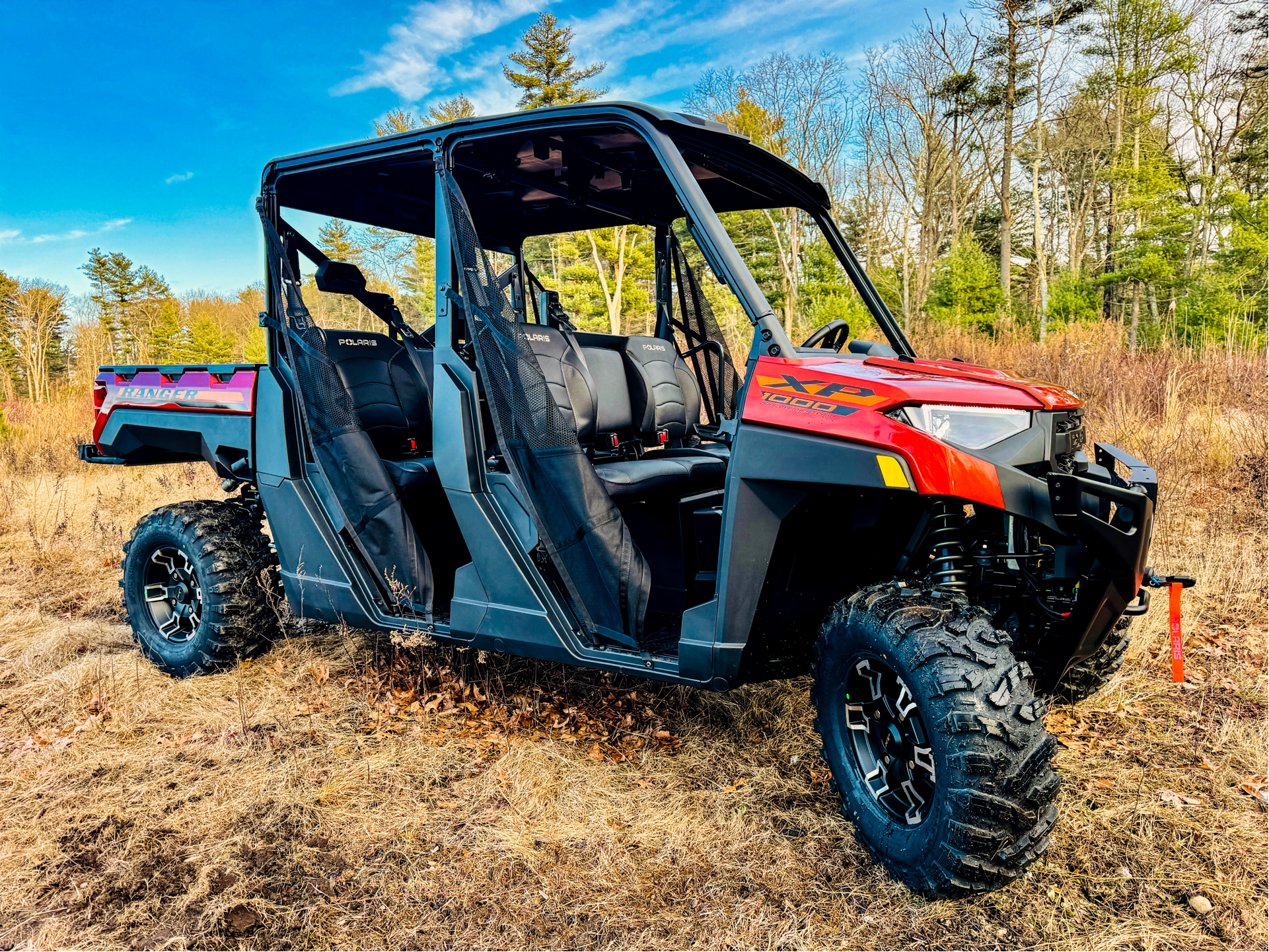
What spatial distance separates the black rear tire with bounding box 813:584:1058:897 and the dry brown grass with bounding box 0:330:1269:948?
8.2 inches

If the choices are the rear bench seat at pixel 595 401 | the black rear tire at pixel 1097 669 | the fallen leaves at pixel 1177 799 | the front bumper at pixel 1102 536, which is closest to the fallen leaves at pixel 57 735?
the rear bench seat at pixel 595 401

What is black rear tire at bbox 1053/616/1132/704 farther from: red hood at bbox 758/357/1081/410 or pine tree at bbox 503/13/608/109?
pine tree at bbox 503/13/608/109

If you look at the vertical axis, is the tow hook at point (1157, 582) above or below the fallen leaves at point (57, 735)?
above

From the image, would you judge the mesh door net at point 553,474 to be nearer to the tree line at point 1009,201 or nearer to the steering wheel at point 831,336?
the steering wheel at point 831,336

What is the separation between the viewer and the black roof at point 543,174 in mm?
2932

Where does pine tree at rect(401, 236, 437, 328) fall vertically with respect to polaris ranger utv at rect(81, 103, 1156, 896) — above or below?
above

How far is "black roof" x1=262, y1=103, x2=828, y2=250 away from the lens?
9.62 feet

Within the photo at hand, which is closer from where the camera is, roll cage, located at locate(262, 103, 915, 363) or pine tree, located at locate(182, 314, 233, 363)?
roll cage, located at locate(262, 103, 915, 363)

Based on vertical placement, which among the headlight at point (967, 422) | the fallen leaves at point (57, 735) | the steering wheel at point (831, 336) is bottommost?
the fallen leaves at point (57, 735)

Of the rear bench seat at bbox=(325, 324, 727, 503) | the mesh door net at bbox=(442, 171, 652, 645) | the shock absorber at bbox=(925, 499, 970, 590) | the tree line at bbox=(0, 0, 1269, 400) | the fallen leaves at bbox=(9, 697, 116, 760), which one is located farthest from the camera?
the tree line at bbox=(0, 0, 1269, 400)

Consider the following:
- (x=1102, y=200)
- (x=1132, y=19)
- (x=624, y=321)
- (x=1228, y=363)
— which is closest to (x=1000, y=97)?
(x=1132, y=19)

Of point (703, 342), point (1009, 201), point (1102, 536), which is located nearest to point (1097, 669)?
point (1102, 536)

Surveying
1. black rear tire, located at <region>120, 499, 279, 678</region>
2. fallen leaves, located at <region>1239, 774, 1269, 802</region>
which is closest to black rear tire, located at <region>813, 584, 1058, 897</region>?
fallen leaves, located at <region>1239, 774, 1269, 802</region>

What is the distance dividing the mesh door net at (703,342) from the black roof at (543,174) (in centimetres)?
35
